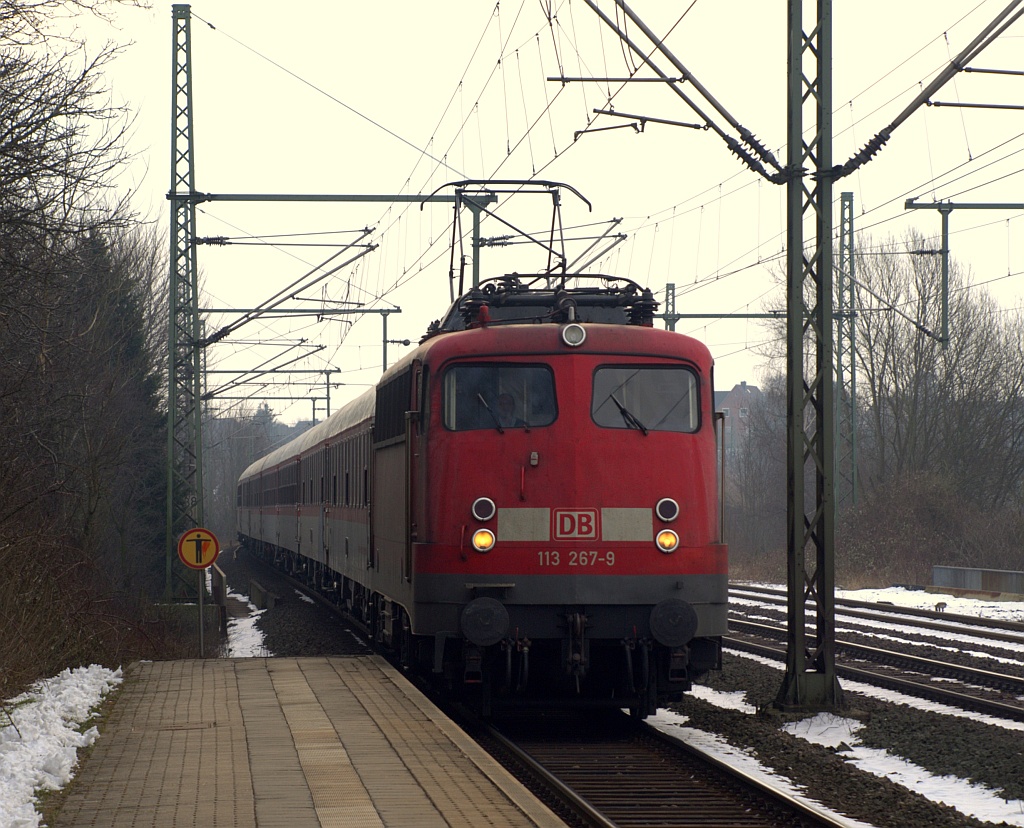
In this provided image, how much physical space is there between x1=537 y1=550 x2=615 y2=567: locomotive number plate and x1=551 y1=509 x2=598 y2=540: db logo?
12 cm

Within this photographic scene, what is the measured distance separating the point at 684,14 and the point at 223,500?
82.9 meters

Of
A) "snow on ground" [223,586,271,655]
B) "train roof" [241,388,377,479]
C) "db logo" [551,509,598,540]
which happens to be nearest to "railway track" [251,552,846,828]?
"db logo" [551,509,598,540]

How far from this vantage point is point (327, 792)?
7.16 m

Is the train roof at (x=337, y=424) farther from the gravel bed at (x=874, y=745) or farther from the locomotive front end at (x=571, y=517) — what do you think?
the gravel bed at (x=874, y=745)

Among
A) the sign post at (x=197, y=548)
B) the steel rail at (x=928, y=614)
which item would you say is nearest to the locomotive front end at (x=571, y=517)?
the sign post at (x=197, y=548)

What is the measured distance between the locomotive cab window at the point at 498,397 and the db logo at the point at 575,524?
2.45ft

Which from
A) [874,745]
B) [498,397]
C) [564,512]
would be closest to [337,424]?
[498,397]

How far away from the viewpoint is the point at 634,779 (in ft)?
29.6

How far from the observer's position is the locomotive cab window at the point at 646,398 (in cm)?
1088

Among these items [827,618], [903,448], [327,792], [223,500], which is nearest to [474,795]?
[327,792]

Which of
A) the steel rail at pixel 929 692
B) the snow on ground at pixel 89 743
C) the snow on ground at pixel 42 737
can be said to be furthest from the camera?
the steel rail at pixel 929 692

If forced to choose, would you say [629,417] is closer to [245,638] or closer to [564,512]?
[564,512]

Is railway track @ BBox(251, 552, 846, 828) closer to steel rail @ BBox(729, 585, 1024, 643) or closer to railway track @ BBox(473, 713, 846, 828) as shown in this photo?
railway track @ BBox(473, 713, 846, 828)

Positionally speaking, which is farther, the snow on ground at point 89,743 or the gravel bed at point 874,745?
the gravel bed at point 874,745
